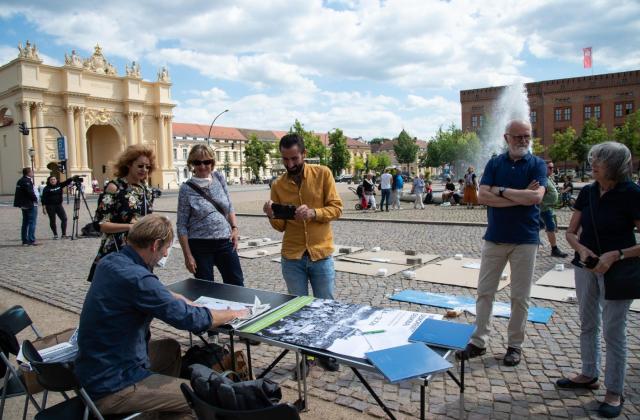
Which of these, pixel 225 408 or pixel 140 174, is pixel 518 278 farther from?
pixel 140 174

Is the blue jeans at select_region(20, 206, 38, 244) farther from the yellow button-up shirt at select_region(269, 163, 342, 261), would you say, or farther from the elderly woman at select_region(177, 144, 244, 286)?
the yellow button-up shirt at select_region(269, 163, 342, 261)

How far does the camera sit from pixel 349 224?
53.2 ft

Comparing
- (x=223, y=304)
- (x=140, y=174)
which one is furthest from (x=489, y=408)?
(x=140, y=174)

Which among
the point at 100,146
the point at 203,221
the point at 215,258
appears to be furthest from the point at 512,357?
the point at 100,146

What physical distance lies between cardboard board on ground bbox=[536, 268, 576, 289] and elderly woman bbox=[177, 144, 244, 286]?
4.94 m

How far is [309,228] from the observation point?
4090mm

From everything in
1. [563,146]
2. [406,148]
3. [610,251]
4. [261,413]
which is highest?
[406,148]

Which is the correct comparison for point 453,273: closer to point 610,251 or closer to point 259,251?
point 259,251

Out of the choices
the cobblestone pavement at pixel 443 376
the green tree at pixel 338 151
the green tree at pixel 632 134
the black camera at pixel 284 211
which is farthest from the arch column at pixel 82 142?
the green tree at pixel 632 134

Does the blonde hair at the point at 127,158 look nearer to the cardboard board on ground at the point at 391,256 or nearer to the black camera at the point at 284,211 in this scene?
the black camera at the point at 284,211

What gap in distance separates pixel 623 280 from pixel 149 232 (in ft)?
10.4

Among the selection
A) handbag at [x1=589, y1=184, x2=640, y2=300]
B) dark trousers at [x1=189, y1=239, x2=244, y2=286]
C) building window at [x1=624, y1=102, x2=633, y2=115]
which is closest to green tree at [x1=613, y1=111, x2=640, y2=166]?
building window at [x1=624, y1=102, x2=633, y2=115]

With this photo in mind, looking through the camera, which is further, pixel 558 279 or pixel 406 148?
pixel 406 148

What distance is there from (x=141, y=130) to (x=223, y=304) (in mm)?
61772
